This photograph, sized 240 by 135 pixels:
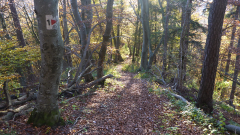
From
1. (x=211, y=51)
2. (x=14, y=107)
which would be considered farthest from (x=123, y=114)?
(x=211, y=51)

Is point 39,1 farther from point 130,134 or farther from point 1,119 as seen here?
point 130,134

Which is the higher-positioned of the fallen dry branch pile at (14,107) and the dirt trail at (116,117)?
the fallen dry branch pile at (14,107)

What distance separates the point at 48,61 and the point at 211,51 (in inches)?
207

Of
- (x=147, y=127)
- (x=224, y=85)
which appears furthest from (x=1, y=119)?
(x=224, y=85)

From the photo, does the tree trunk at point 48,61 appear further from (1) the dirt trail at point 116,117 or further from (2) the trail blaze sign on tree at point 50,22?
(1) the dirt trail at point 116,117

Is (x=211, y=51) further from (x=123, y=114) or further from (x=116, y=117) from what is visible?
(x=116, y=117)

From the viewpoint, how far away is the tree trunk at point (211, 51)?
4.75m

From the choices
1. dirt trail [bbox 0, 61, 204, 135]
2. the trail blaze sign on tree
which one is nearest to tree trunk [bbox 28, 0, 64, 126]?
the trail blaze sign on tree

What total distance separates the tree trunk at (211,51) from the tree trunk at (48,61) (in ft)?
16.3

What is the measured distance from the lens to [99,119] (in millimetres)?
4355

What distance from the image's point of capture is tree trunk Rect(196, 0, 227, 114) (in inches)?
187

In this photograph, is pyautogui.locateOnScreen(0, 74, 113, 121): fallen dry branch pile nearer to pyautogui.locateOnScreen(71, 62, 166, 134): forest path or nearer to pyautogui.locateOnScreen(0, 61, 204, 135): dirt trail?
pyautogui.locateOnScreen(0, 61, 204, 135): dirt trail

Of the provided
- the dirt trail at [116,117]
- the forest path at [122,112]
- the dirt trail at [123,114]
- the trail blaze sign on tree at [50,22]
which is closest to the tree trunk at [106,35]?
the forest path at [122,112]

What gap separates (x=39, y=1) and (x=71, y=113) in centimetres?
327
